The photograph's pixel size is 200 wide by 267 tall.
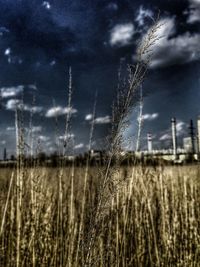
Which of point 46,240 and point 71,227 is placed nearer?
point 71,227

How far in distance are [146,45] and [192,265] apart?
2966 millimetres

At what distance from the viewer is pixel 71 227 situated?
2.85 metres

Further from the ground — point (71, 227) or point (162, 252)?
point (71, 227)

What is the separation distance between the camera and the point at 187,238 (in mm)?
3715

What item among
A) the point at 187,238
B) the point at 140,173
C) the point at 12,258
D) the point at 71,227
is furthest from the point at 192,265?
the point at 12,258

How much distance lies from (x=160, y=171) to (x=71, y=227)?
2153mm

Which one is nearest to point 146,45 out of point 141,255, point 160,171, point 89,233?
point 89,233

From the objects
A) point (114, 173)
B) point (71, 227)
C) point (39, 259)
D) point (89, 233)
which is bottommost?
point (39, 259)

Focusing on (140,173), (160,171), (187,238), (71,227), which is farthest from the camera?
(160,171)

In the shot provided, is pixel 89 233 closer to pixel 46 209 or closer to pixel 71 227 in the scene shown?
pixel 71 227

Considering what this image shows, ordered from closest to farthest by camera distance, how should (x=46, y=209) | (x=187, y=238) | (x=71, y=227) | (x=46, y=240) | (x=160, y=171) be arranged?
(x=71, y=227) → (x=46, y=240) → (x=46, y=209) → (x=187, y=238) → (x=160, y=171)

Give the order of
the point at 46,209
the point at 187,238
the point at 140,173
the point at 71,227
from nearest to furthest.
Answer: the point at 71,227 < the point at 46,209 < the point at 187,238 < the point at 140,173

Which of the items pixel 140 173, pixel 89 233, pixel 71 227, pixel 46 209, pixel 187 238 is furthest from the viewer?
pixel 140 173

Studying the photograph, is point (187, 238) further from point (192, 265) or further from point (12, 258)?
point (12, 258)
